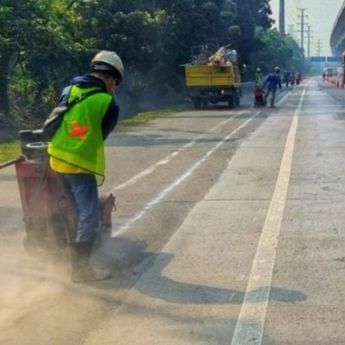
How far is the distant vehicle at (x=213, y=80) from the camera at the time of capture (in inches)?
1407

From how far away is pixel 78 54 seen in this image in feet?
97.5

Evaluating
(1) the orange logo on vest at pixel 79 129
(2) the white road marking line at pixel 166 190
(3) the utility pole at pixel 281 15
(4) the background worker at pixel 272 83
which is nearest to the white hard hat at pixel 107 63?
(1) the orange logo on vest at pixel 79 129

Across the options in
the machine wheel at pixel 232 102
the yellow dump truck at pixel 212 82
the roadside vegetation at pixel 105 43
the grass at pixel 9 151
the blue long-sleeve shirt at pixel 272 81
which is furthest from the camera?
the machine wheel at pixel 232 102

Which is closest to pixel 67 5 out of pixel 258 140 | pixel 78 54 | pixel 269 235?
pixel 78 54

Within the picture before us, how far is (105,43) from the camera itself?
34.8 meters

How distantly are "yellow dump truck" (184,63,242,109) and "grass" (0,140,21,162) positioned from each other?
17.1 m

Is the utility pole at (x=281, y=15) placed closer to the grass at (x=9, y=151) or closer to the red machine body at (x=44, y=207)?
the grass at (x=9, y=151)

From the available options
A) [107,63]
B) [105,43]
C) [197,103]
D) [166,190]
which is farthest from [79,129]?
[197,103]

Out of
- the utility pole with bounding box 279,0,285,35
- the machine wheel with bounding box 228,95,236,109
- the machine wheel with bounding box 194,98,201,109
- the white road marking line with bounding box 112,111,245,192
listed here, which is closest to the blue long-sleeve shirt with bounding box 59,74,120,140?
the white road marking line with bounding box 112,111,245,192

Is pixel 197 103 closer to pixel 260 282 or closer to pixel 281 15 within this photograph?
pixel 260 282

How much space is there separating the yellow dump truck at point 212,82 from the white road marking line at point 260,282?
25092 mm

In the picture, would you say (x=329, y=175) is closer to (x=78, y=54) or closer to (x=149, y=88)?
(x=78, y=54)

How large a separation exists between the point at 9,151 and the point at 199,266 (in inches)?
423

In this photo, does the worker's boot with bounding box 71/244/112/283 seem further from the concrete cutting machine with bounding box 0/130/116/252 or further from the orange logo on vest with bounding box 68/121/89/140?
the orange logo on vest with bounding box 68/121/89/140
